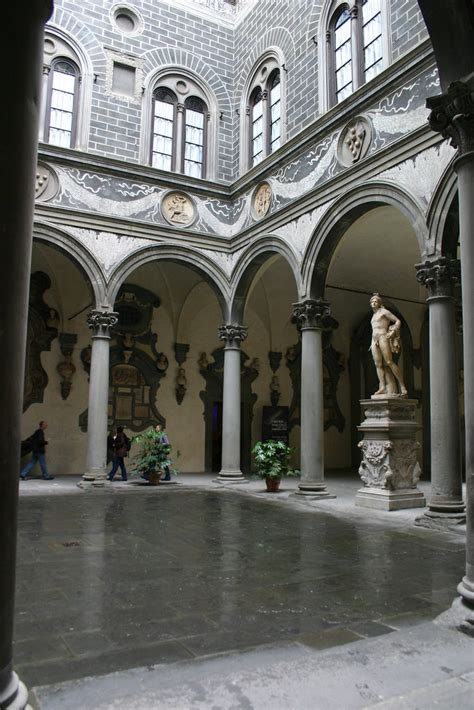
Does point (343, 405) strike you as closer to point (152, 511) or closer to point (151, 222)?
point (151, 222)

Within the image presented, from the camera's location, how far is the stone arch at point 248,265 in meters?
12.0

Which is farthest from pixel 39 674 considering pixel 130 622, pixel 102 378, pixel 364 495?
pixel 102 378

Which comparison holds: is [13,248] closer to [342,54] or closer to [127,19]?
[342,54]

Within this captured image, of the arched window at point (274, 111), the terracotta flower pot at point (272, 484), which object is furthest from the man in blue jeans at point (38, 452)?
the arched window at point (274, 111)

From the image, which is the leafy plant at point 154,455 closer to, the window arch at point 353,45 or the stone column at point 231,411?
the stone column at point 231,411

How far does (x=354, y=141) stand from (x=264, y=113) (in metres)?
4.29

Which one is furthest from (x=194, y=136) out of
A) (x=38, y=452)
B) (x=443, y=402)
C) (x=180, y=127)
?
(x=443, y=402)

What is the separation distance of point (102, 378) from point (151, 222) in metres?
3.70

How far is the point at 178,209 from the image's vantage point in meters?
13.5

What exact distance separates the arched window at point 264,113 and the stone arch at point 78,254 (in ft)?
15.0

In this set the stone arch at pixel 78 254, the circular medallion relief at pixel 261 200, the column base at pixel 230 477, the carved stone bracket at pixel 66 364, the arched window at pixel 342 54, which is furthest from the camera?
the carved stone bracket at pixel 66 364

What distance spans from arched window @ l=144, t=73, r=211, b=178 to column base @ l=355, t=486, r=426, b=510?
28.6 ft

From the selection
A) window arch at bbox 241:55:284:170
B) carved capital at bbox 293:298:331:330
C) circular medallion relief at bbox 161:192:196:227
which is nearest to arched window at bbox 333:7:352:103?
window arch at bbox 241:55:284:170

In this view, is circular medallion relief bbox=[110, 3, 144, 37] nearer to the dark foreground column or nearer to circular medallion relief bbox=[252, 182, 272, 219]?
circular medallion relief bbox=[252, 182, 272, 219]
